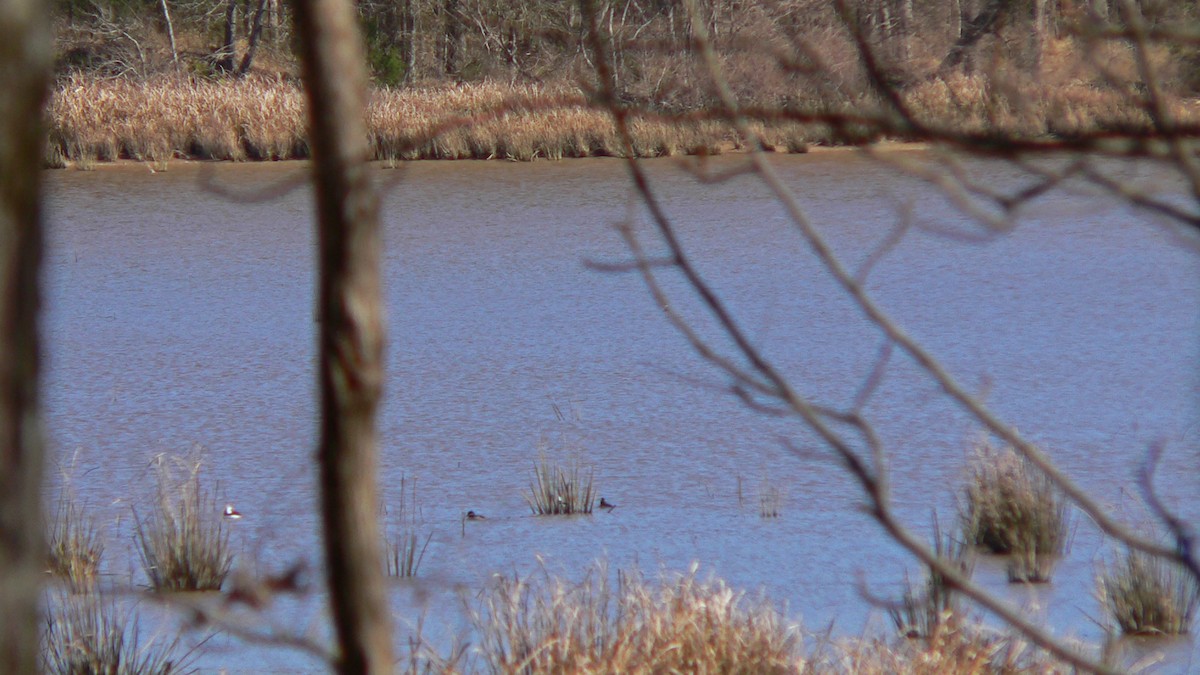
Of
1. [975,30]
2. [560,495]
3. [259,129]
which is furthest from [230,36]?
[975,30]

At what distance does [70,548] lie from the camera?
3633 millimetres

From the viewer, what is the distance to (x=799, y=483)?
461 cm

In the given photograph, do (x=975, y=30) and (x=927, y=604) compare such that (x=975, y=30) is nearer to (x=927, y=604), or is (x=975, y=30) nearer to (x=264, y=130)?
(x=927, y=604)

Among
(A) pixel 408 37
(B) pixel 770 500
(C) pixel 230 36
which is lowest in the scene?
(B) pixel 770 500

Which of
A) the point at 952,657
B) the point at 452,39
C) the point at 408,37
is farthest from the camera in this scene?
the point at 452,39

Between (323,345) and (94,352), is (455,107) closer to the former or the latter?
(94,352)

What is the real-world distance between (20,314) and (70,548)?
3.14 meters

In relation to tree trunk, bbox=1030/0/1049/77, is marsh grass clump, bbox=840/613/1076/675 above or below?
below

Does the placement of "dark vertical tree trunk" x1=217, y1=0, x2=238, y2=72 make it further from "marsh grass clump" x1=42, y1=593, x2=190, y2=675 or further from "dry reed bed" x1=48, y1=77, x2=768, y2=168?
"marsh grass clump" x1=42, y1=593, x2=190, y2=675

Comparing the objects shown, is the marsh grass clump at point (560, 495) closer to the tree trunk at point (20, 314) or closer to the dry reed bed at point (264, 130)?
the tree trunk at point (20, 314)

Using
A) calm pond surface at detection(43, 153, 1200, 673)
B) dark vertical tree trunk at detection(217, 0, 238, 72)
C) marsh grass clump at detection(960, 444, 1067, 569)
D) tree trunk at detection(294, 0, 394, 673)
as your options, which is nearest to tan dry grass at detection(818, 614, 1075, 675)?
calm pond surface at detection(43, 153, 1200, 673)

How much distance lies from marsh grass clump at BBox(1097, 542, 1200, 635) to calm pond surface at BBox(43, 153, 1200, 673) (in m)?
0.06

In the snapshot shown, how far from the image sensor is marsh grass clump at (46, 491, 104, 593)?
350cm

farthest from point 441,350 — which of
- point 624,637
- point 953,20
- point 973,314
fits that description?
point 953,20
